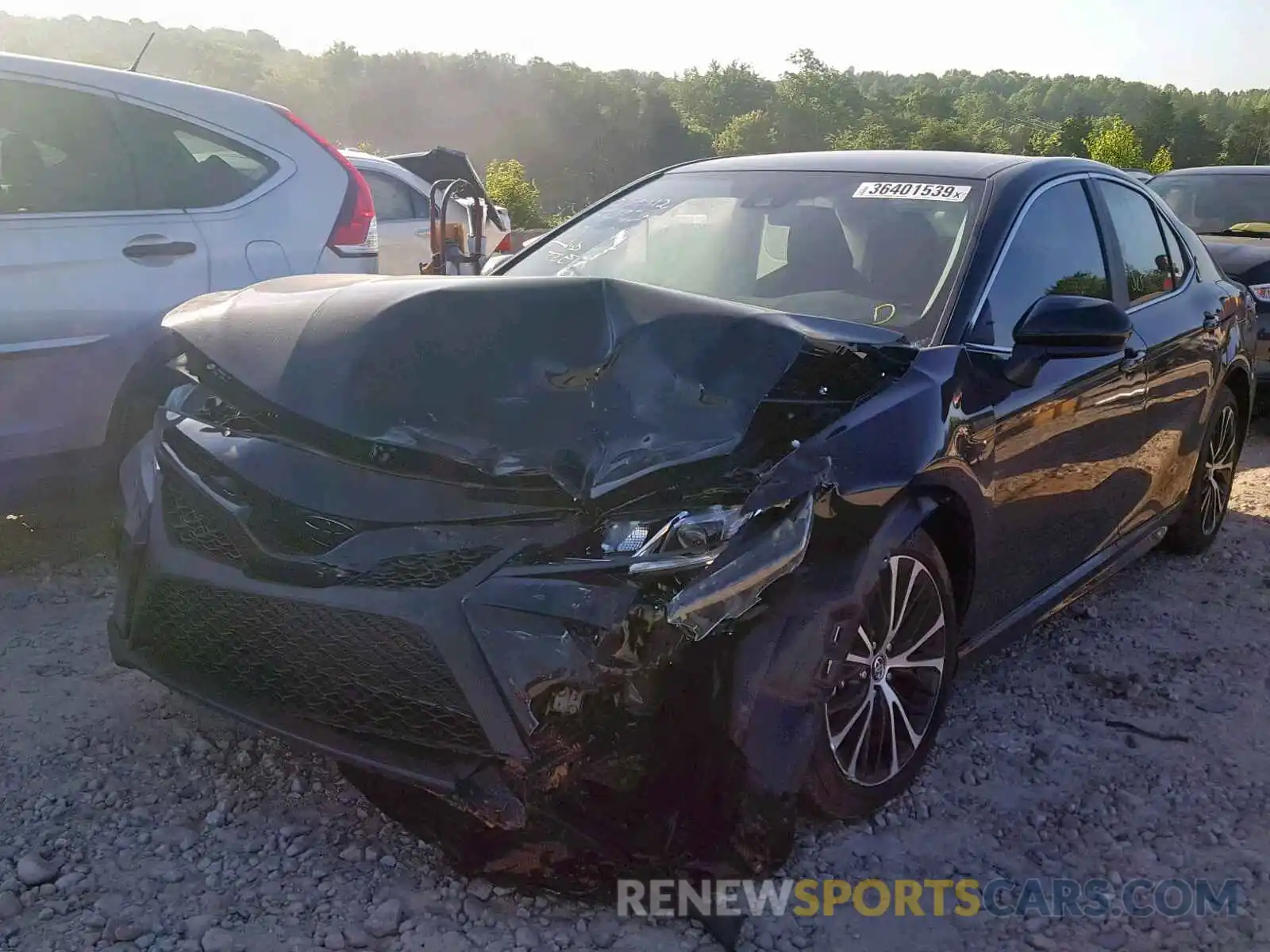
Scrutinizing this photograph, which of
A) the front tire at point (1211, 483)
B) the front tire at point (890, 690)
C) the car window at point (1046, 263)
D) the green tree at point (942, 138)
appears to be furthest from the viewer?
the green tree at point (942, 138)

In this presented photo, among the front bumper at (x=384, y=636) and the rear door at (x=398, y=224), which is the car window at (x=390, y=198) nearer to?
the rear door at (x=398, y=224)

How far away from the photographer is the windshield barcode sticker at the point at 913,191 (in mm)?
3471

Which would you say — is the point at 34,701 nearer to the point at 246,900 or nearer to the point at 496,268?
the point at 246,900

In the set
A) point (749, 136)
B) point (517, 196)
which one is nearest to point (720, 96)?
point (749, 136)

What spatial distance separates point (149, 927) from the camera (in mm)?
2266

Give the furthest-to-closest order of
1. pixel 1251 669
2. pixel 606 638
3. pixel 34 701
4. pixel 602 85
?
pixel 602 85
pixel 1251 669
pixel 34 701
pixel 606 638

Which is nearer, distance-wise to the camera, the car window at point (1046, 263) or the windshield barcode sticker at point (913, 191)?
the car window at point (1046, 263)

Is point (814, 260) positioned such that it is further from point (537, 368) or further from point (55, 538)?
point (55, 538)

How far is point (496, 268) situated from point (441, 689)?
2.15 metres

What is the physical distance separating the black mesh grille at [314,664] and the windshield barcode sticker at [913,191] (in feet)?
7.05

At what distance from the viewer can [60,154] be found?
402cm

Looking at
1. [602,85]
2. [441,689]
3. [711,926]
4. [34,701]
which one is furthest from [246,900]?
[602,85]

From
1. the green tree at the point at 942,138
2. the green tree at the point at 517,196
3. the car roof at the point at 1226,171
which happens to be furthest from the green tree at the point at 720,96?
the car roof at the point at 1226,171

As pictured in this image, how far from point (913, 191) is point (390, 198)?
20.8 ft
